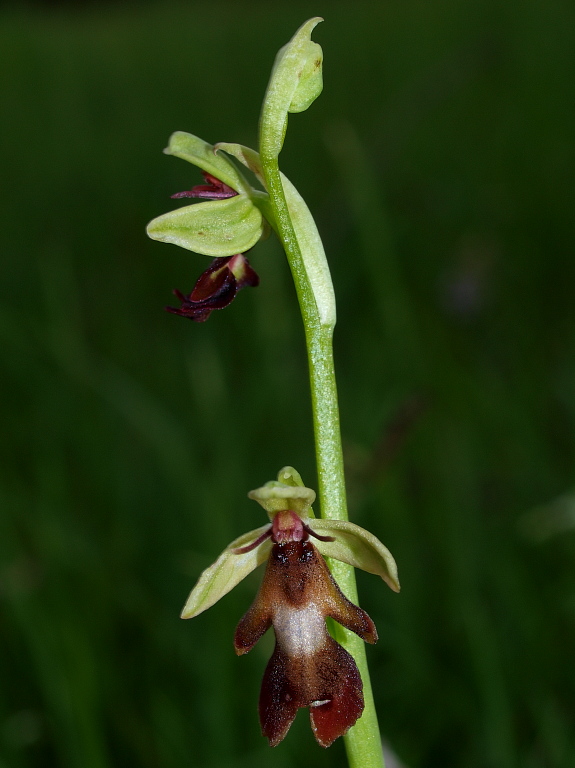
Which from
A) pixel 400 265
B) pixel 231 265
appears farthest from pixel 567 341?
pixel 231 265

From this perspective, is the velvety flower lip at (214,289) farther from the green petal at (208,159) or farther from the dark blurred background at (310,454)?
the dark blurred background at (310,454)

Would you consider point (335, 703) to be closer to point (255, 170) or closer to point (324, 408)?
point (324, 408)

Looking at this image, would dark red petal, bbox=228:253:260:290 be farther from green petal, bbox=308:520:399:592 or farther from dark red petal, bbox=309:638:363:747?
dark red petal, bbox=309:638:363:747

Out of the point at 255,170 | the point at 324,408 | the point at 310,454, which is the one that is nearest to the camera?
the point at 324,408

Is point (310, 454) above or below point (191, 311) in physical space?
below

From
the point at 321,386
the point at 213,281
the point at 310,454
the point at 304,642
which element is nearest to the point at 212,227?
the point at 213,281

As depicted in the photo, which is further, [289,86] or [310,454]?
[310,454]

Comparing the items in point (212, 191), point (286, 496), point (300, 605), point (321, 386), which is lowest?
point (300, 605)

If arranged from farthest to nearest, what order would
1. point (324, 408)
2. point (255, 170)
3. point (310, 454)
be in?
point (310, 454) → point (255, 170) → point (324, 408)
